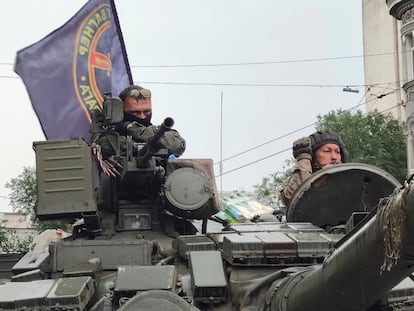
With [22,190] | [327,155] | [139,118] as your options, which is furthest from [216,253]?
[22,190]

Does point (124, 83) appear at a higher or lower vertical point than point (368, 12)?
lower

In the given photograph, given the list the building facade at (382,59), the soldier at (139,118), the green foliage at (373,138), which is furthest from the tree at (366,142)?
the soldier at (139,118)

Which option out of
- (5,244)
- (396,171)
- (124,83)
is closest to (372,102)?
(396,171)

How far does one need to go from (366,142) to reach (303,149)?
25.4 metres

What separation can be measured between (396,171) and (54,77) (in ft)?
75.2

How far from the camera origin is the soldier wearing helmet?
9.80 metres

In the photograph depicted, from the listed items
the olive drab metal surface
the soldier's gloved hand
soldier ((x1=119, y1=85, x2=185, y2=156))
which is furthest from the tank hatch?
the olive drab metal surface

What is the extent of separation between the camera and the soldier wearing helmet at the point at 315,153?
9.80 meters

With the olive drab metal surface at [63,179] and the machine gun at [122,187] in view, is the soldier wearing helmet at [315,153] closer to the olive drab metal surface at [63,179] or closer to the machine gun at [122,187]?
the machine gun at [122,187]

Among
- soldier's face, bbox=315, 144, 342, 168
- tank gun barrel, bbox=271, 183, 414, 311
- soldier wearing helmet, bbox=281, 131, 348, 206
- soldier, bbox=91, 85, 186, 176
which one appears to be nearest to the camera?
tank gun barrel, bbox=271, 183, 414, 311

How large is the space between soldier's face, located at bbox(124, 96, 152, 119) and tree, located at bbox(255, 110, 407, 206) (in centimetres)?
2286

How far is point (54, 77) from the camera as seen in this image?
44.6 ft

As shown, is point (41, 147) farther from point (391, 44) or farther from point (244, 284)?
point (391, 44)

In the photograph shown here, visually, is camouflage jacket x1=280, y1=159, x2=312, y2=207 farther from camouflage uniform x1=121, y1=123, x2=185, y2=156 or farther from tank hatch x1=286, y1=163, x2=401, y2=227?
camouflage uniform x1=121, y1=123, x2=185, y2=156
